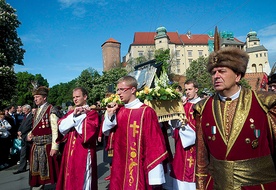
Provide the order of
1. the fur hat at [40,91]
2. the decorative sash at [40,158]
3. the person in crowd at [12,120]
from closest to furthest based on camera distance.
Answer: the decorative sash at [40,158]
the fur hat at [40,91]
the person in crowd at [12,120]

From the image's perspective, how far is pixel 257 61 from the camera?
96438 millimetres

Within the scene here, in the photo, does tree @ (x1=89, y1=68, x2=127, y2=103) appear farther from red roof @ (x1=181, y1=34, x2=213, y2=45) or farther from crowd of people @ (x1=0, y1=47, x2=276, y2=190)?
red roof @ (x1=181, y1=34, x2=213, y2=45)

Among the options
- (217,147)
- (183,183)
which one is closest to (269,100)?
(217,147)

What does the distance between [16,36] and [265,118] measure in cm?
2635

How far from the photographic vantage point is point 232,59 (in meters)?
2.36

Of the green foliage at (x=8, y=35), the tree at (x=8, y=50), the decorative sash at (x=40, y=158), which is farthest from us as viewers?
the green foliage at (x=8, y=35)

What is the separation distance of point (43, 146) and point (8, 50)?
69.2ft

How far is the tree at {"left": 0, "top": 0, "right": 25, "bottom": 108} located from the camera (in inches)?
835

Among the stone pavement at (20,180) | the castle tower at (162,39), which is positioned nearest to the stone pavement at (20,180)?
the stone pavement at (20,180)

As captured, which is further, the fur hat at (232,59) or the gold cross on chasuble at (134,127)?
the gold cross on chasuble at (134,127)

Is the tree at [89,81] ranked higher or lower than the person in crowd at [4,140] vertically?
higher

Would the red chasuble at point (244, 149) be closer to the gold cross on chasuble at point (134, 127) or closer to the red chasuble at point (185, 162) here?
the gold cross on chasuble at point (134, 127)

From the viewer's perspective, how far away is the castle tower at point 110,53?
294 feet

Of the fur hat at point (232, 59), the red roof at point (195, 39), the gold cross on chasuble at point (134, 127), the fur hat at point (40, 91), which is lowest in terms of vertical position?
the gold cross on chasuble at point (134, 127)
